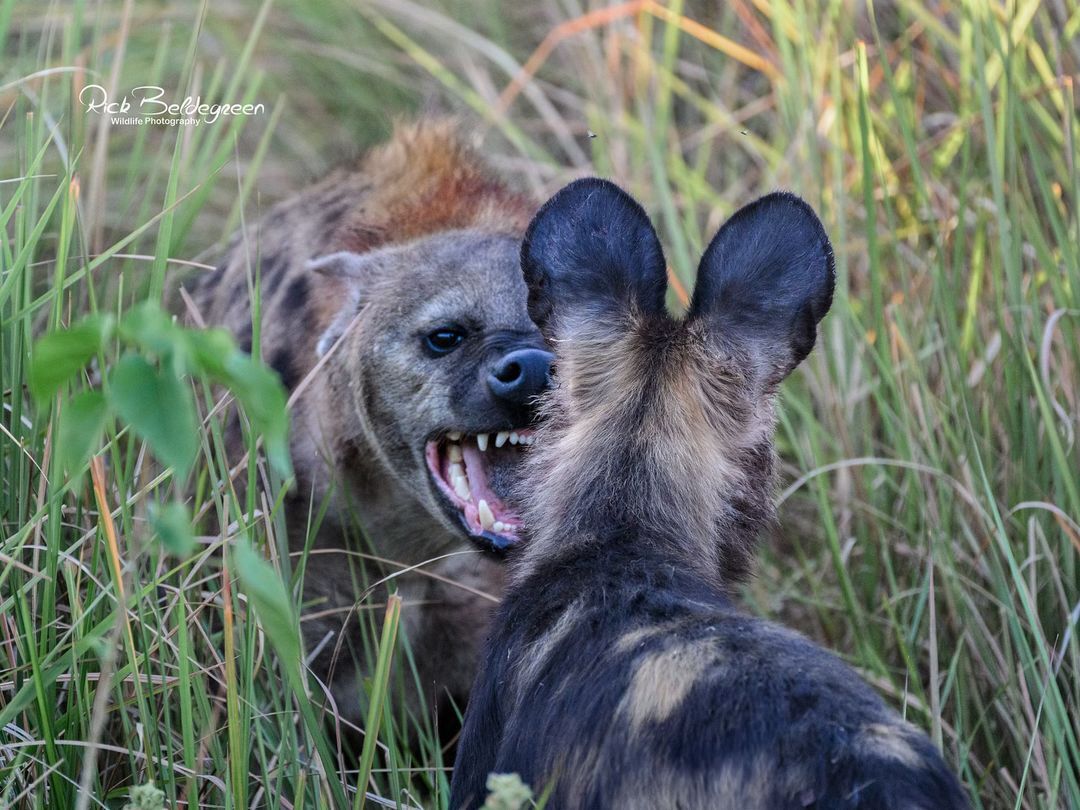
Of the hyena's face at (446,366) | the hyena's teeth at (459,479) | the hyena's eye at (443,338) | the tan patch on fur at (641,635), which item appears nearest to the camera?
the tan patch on fur at (641,635)

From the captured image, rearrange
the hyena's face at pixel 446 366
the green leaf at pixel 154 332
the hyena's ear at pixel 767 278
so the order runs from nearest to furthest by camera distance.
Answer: the green leaf at pixel 154 332
the hyena's ear at pixel 767 278
the hyena's face at pixel 446 366

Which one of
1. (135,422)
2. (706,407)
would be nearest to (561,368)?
(706,407)

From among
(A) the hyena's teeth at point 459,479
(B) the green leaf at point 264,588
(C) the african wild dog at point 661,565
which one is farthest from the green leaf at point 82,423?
(A) the hyena's teeth at point 459,479

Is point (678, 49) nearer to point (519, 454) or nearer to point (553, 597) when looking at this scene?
point (519, 454)

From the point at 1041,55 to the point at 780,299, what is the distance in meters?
2.38

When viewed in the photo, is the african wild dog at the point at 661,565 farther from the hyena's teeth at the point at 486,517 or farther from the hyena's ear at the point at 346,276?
the hyena's ear at the point at 346,276

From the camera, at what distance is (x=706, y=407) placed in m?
2.55

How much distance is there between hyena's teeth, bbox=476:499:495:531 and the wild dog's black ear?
1.01 metres

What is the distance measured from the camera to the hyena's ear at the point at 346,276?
4.03 m

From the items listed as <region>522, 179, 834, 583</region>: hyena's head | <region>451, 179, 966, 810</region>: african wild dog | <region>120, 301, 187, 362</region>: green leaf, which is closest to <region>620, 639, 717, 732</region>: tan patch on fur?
<region>451, 179, 966, 810</region>: african wild dog

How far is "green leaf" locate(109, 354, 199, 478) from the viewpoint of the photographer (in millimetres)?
1679

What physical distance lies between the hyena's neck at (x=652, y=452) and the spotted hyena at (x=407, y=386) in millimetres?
956

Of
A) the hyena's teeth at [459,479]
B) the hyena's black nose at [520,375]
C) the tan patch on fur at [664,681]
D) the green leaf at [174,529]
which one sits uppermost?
the hyena's black nose at [520,375]

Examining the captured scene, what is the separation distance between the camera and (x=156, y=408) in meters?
1.71
